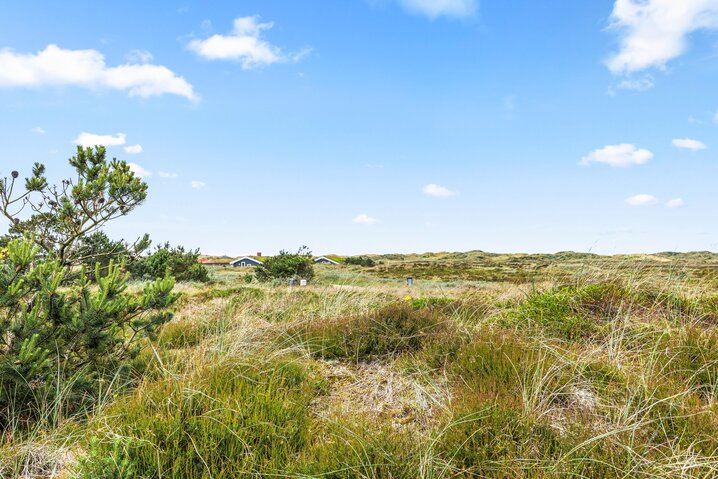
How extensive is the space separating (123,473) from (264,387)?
1.19 meters

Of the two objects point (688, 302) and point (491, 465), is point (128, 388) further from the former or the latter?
point (688, 302)

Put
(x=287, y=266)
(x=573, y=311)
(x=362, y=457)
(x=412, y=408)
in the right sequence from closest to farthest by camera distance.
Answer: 1. (x=362, y=457)
2. (x=412, y=408)
3. (x=573, y=311)
4. (x=287, y=266)

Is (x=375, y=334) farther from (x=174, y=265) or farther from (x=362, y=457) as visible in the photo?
(x=174, y=265)

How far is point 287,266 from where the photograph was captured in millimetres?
24922

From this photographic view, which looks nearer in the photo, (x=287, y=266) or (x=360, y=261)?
(x=287, y=266)

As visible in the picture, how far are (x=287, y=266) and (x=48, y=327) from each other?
20.8 metres

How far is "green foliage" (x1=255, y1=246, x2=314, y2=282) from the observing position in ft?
81.7

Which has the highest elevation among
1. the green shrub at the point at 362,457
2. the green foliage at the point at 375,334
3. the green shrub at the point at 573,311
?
the green shrub at the point at 573,311

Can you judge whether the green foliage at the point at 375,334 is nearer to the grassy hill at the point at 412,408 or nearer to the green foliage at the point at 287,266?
the grassy hill at the point at 412,408

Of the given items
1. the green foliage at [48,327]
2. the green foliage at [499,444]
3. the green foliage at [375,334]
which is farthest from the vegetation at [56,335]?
the green foliage at [499,444]

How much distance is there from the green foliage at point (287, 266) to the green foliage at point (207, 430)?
20.7 m

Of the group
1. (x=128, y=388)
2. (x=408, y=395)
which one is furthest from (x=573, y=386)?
(x=128, y=388)

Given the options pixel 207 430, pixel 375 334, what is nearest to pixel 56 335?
pixel 207 430

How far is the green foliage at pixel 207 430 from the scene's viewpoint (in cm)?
275
